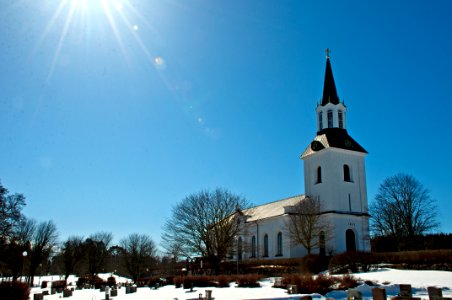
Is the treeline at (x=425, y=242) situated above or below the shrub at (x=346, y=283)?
above

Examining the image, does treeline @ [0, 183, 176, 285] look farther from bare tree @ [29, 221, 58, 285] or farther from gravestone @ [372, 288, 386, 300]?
gravestone @ [372, 288, 386, 300]

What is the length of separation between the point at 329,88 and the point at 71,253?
51.3 meters

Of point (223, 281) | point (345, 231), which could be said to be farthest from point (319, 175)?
point (223, 281)

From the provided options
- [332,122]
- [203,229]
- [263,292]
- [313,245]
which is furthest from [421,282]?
[332,122]

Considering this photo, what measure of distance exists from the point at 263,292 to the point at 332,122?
30554 mm

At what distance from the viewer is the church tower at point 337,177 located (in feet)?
146

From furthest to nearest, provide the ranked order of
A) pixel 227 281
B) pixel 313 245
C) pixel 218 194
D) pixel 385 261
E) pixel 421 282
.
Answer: pixel 218 194 < pixel 313 245 < pixel 385 261 < pixel 227 281 < pixel 421 282

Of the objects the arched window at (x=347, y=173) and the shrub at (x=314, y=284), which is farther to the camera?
the arched window at (x=347, y=173)

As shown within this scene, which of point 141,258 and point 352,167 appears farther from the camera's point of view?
point 141,258

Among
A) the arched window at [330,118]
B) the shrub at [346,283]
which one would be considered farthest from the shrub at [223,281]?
the arched window at [330,118]

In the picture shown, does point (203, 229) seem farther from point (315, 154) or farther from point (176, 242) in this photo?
point (315, 154)

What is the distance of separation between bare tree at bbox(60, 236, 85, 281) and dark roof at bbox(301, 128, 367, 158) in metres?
44.9

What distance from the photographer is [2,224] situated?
32750 millimetres

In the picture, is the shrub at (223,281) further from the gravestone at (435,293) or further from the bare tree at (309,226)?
the gravestone at (435,293)
